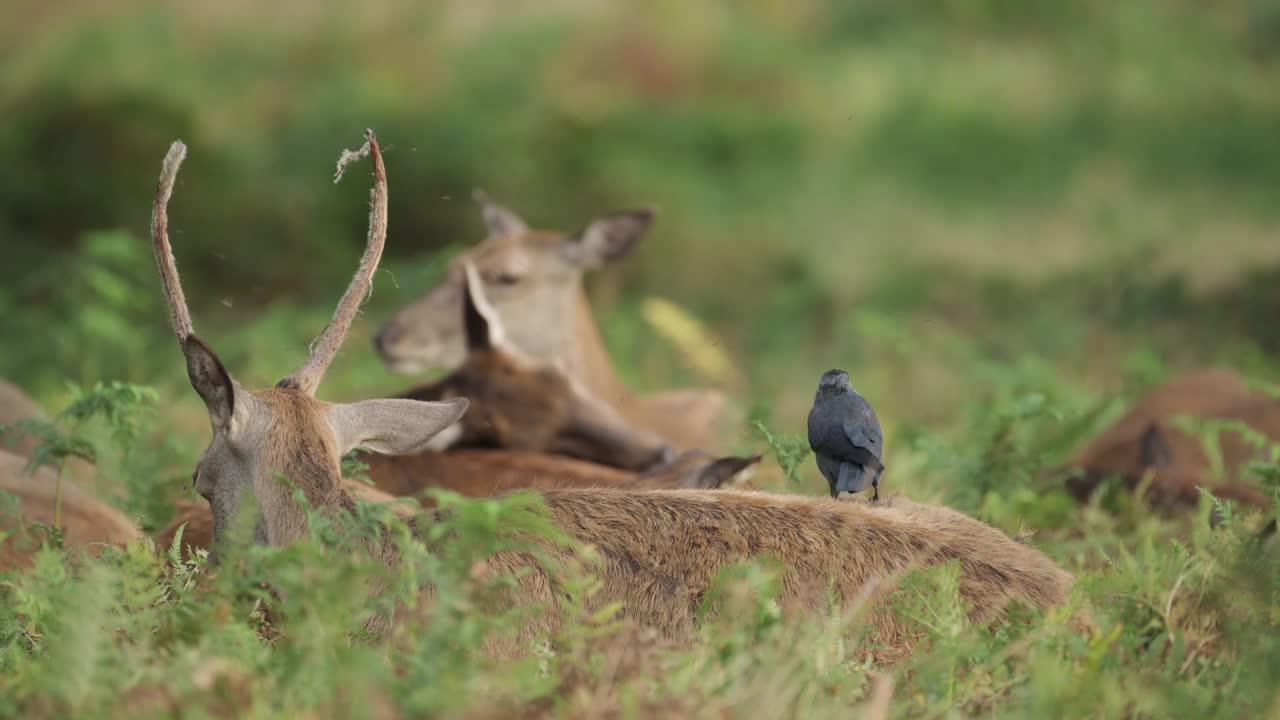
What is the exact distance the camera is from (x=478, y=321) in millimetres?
8086

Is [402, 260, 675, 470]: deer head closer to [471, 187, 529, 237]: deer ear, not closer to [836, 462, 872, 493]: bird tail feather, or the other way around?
[471, 187, 529, 237]: deer ear

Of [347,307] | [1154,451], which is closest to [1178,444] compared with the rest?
[1154,451]

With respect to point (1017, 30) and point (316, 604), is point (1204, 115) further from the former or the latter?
point (316, 604)

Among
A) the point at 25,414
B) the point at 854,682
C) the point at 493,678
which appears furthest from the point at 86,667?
the point at 25,414

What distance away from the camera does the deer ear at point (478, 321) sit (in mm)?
7996

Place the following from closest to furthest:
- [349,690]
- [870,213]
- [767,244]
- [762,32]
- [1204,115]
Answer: [349,690], [767,244], [870,213], [1204,115], [762,32]

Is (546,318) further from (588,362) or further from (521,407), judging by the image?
(521,407)

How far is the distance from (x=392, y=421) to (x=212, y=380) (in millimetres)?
577

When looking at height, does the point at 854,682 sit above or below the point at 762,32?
below

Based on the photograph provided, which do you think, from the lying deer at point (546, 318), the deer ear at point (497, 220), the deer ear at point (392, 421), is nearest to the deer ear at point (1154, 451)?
the lying deer at point (546, 318)

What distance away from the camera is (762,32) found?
71.6 feet

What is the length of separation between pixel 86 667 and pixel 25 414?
3674 millimetres

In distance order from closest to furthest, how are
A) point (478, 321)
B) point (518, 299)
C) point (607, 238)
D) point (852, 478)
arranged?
1. point (852, 478)
2. point (478, 321)
3. point (518, 299)
4. point (607, 238)

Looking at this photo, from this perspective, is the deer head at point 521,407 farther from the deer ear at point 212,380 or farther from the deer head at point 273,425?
the deer ear at point 212,380
